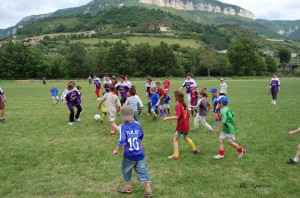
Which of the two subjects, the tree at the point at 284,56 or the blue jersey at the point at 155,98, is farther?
the tree at the point at 284,56

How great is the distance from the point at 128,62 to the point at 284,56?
271 feet

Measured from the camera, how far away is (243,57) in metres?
85.1

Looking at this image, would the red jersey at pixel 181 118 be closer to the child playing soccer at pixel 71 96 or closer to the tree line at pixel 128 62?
the child playing soccer at pixel 71 96

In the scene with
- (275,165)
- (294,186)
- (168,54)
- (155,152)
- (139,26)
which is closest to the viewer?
(294,186)

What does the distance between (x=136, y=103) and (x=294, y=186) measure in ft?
19.4

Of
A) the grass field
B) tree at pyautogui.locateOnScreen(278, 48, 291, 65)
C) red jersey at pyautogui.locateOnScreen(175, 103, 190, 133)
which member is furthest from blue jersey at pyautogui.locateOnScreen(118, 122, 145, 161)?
tree at pyautogui.locateOnScreen(278, 48, 291, 65)

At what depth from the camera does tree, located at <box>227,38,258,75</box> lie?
84.2 meters

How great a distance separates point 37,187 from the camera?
618 cm

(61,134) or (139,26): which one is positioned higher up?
(139,26)

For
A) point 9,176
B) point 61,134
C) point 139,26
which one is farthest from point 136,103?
point 139,26

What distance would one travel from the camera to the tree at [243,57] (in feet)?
276

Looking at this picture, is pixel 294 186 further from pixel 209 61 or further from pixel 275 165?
pixel 209 61

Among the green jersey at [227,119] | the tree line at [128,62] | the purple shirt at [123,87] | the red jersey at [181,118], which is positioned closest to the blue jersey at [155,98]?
the purple shirt at [123,87]

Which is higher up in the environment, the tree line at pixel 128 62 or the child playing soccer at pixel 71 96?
the tree line at pixel 128 62
